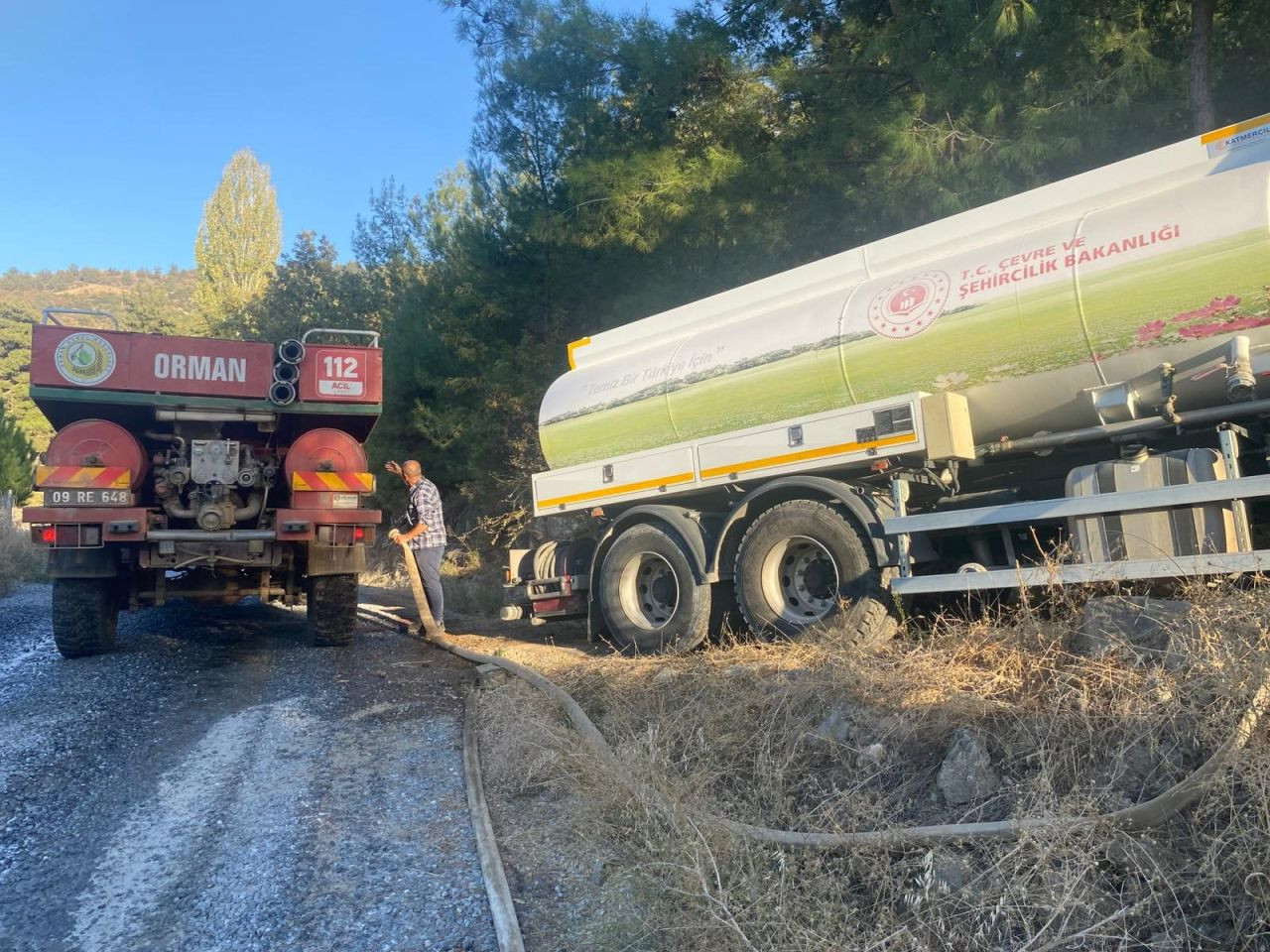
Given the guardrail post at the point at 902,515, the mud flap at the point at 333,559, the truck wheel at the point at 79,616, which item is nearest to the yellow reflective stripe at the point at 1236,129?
the guardrail post at the point at 902,515

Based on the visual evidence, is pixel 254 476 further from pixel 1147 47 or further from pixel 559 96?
pixel 1147 47

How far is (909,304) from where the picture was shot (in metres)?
6.59

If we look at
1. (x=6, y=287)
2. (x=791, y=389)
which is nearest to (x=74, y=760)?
(x=791, y=389)

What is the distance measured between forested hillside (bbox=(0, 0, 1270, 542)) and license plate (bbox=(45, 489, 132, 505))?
6.41 meters

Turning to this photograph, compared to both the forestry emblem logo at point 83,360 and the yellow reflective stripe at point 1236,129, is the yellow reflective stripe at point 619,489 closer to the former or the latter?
the forestry emblem logo at point 83,360

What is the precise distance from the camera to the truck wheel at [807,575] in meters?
6.32

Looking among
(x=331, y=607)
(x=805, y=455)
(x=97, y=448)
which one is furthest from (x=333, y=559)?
(x=805, y=455)

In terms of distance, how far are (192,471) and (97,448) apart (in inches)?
29.9

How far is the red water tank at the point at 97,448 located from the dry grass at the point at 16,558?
7693 millimetres

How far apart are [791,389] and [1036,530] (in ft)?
6.61

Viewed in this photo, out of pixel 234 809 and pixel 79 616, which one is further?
pixel 79 616

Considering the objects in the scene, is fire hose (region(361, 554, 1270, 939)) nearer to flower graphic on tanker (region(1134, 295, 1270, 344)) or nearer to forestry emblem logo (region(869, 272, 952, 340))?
flower graphic on tanker (region(1134, 295, 1270, 344))

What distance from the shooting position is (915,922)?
300cm

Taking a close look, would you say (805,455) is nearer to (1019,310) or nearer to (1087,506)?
(1019,310)
